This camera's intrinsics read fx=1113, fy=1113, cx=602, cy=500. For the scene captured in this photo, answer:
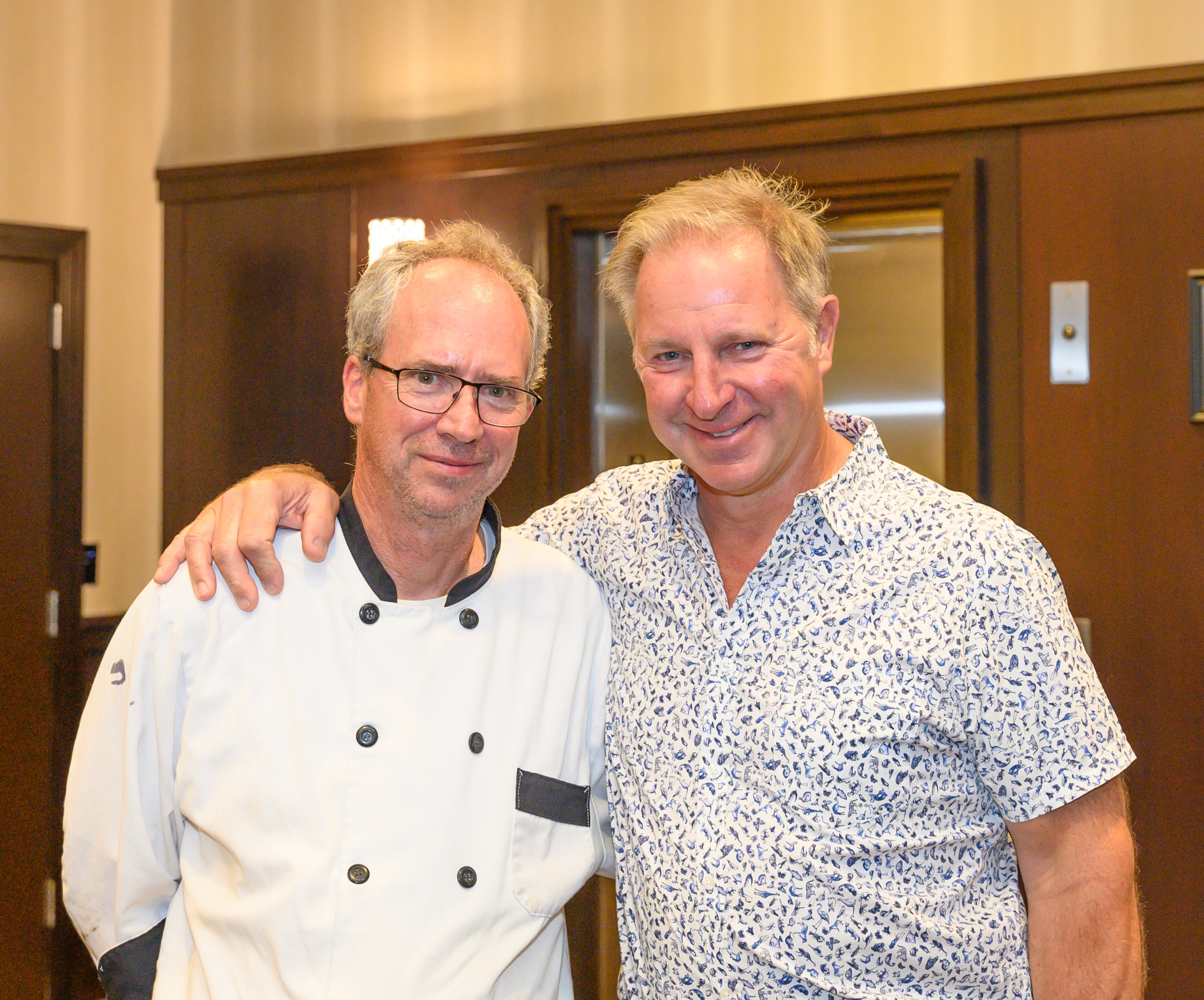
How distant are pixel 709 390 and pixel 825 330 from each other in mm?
269

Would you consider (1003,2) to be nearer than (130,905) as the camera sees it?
No

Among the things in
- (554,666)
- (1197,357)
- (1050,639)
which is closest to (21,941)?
(554,666)

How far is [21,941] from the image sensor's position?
12.7 ft

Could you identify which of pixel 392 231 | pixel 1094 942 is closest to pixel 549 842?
pixel 1094 942

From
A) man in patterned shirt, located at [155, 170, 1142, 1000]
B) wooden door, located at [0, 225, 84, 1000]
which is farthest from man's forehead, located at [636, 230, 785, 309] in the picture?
wooden door, located at [0, 225, 84, 1000]

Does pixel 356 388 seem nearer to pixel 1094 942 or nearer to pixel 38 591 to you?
pixel 1094 942

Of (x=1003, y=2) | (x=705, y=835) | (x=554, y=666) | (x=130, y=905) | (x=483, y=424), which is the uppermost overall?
(x=1003, y=2)

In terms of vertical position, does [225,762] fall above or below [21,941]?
above

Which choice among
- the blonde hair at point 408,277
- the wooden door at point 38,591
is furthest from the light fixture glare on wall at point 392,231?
the blonde hair at point 408,277

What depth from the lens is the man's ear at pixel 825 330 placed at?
5.78 feet

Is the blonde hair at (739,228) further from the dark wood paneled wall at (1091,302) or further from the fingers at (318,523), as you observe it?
the dark wood paneled wall at (1091,302)

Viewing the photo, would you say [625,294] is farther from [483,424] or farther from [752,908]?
[752,908]

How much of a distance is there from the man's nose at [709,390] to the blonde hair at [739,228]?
167mm

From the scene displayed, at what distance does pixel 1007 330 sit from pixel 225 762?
2.40 m
